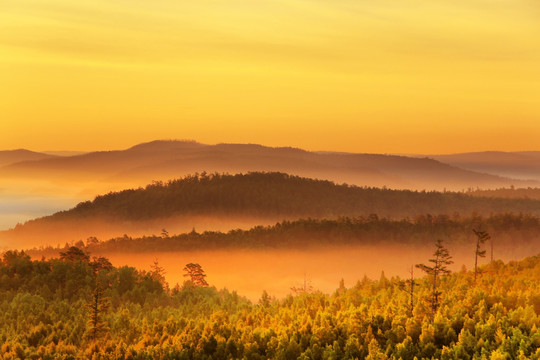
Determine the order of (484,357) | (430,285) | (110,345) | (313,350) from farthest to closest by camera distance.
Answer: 1. (430,285)
2. (110,345)
3. (313,350)
4. (484,357)

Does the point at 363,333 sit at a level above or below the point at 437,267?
below

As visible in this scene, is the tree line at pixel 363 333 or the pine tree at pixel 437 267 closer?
the pine tree at pixel 437 267

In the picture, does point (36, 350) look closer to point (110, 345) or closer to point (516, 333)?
point (110, 345)

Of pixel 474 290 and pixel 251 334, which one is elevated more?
pixel 474 290

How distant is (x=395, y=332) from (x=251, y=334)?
31883mm

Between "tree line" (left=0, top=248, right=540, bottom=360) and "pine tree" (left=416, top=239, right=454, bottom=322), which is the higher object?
"pine tree" (left=416, top=239, right=454, bottom=322)

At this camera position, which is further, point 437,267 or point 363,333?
point 363,333

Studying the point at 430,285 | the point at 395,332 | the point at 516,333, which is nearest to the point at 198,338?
the point at 395,332

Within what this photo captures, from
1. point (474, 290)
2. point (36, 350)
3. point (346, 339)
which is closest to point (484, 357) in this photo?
point (346, 339)

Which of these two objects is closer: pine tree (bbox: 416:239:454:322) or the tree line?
pine tree (bbox: 416:239:454:322)

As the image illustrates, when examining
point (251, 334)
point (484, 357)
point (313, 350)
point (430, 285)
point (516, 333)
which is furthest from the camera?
point (430, 285)

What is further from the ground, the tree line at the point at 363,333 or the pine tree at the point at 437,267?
the pine tree at the point at 437,267

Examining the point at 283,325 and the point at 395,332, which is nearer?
the point at 395,332

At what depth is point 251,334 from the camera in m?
158
